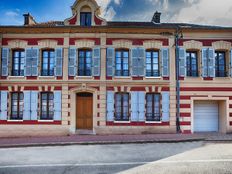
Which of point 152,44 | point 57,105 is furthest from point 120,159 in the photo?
point 152,44

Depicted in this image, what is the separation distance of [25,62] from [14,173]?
9.97 metres

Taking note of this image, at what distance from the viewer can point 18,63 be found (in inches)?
640

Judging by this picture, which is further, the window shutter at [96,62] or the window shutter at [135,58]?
the window shutter at [135,58]

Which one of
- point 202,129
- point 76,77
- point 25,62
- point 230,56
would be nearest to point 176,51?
point 230,56

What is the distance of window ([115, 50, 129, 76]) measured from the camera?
16250 mm

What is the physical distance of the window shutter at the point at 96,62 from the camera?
52.4 ft

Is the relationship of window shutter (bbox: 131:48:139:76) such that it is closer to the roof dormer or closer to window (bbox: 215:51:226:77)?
the roof dormer

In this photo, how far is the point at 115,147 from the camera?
11.6 m

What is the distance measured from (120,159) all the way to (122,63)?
8.34 meters

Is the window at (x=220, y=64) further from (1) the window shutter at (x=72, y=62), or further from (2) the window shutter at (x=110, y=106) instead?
(1) the window shutter at (x=72, y=62)

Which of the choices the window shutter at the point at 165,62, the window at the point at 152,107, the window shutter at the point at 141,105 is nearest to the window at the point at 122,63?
the window shutter at the point at 141,105

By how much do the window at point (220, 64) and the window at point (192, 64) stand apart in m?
1.39

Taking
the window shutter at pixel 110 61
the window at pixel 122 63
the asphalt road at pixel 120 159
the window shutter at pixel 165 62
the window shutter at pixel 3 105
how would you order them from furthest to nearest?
the window at pixel 122 63 < the window shutter at pixel 165 62 < the window shutter at pixel 110 61 < the window shutter at pixel 3 105 < the asphalt road at pixel 120 159

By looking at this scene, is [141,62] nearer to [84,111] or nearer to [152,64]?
[152,64]
